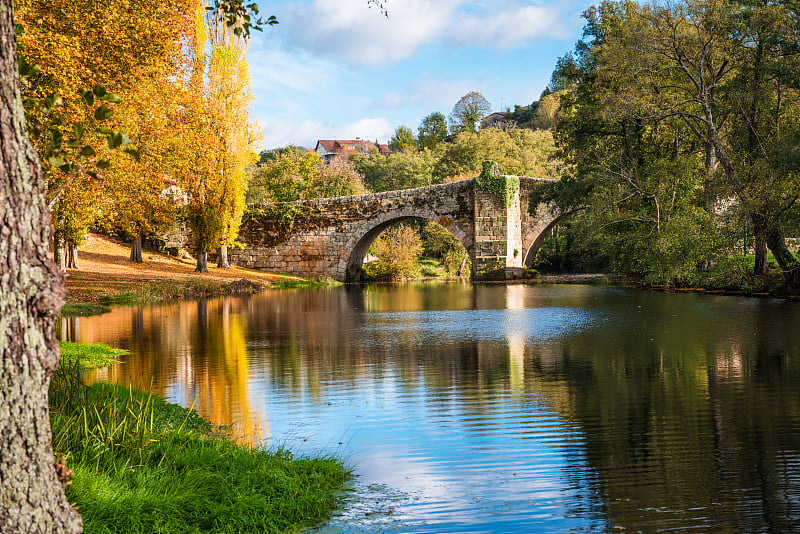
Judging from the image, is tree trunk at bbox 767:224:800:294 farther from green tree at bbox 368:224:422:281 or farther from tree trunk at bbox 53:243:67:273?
green tree at bbox 368:224:422:281

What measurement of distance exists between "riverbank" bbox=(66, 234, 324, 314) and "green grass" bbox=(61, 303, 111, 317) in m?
0.09

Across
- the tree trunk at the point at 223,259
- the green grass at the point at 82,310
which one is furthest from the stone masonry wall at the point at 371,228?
the green grass at the point at 82,310

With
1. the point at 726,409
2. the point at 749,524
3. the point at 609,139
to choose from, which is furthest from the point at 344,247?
the point at 749,524

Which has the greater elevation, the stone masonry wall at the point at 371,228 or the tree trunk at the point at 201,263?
the stone masonry wall at the point at 371,228

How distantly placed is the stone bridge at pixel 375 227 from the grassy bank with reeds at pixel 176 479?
2263 centimetres

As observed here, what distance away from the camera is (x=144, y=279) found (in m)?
19.7

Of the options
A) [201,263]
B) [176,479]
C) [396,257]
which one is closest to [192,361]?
[176,479]

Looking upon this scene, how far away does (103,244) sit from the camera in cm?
2653

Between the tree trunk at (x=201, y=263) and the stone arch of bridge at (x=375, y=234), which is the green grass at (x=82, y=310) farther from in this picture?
the stone arch of bridge at (x=375, y=234)

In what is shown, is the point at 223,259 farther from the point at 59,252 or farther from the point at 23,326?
Answer: the point at 23,326

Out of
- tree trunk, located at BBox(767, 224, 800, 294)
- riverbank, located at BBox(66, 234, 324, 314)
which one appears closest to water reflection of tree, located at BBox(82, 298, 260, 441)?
riverbank, located at BBox(66, 234, 324, 314)

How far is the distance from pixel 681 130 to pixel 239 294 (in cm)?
1428

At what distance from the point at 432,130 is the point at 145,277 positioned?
50531mm

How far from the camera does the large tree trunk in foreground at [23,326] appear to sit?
187cm
